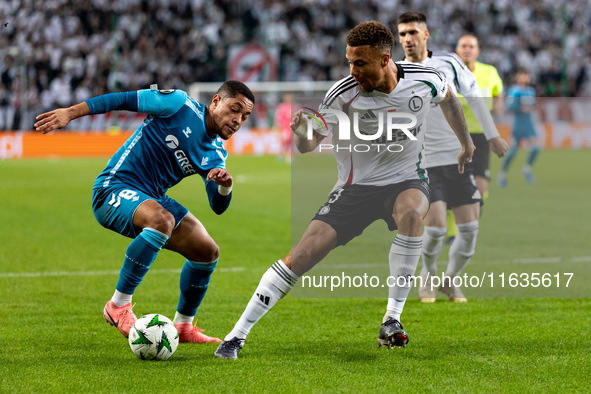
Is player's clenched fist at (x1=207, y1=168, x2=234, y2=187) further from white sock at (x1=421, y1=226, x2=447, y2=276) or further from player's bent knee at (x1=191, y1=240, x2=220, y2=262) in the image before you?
white sock at (x1=421, y1=226, x2=447, y2=276)

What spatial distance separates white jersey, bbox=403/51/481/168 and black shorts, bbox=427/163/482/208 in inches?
2.8

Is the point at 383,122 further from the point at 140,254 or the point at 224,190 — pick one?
the point at 140,254

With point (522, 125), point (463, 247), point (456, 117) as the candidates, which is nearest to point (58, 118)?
point (456, 117)

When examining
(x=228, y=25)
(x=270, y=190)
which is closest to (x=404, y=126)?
(x=270, y=190)

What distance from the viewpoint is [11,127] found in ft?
76.1

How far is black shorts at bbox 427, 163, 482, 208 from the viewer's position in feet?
19.9

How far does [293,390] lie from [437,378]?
0.79m

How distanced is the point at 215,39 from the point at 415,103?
23.8 metres

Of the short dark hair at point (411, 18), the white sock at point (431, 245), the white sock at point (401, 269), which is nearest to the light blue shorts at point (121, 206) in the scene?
the white sock at point (401, 269)

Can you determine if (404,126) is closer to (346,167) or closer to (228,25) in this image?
(346,167)

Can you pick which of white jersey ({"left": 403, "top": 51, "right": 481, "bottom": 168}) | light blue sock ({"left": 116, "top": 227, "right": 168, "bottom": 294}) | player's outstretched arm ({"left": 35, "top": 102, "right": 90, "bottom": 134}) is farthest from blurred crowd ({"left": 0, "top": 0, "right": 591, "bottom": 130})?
light blue sock ({"left": 116, "top": 227, "right": 168, "bottom": 294})

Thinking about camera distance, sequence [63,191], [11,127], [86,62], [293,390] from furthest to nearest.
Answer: [86,62] < [11,127] < [63,191] < [293,390]

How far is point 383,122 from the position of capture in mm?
4711

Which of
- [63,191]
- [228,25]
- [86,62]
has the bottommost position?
[63,191]
